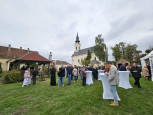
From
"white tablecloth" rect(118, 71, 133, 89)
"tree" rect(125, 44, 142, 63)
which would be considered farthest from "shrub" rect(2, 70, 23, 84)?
"tree" rect(125, 44, 142, 63)

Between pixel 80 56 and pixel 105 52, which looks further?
pixel 80 56

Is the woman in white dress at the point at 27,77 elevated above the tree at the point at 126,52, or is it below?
below

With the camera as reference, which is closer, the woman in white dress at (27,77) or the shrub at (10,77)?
the woman in white dress at (27,77)

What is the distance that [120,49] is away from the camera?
27297 millimetres

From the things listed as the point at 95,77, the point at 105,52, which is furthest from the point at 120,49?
the point at 95,77

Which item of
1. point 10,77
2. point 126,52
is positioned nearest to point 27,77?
point 10,77

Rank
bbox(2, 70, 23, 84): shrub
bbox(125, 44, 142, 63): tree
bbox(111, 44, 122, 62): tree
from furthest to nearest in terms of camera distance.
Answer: bbox(111, 44, 122, 62): tree, bbox(125, 44, 142, 63): tree, bbox(2, 70, 23, 84): shrub

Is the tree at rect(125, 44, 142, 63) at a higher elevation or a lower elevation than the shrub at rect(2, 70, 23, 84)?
higher

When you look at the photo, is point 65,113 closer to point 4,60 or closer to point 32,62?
point 32,62

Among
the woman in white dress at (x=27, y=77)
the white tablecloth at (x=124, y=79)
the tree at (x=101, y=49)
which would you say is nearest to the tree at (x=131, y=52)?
the tree at (x=101, y=49)

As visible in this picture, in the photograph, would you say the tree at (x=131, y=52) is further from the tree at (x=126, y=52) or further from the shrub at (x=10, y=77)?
the shrub at (x=10, y=77)

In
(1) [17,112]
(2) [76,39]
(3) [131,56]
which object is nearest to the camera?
(1) [17,112]

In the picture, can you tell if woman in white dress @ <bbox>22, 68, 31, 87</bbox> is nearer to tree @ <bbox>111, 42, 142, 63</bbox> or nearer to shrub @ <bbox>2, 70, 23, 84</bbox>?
shrub @ <bbox>2, 70, 23, 84</bbox>

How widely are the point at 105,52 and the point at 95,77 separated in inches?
830
